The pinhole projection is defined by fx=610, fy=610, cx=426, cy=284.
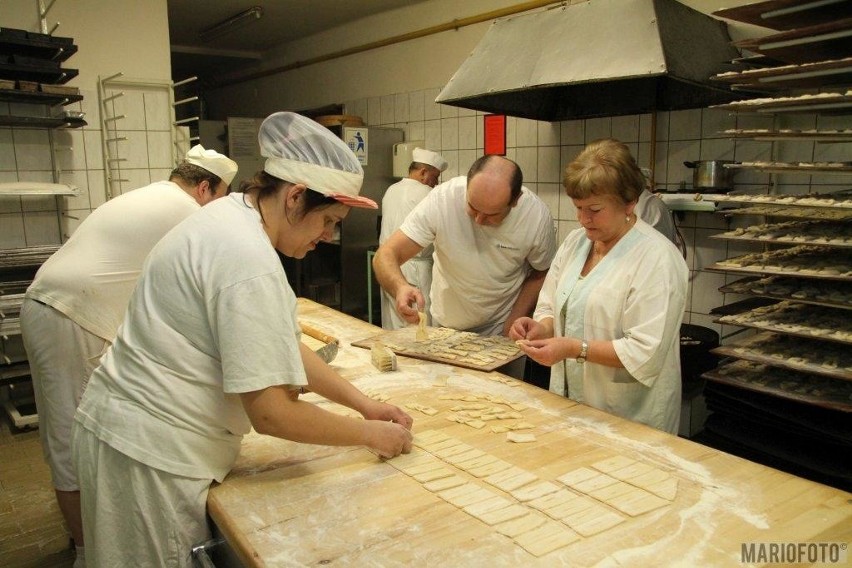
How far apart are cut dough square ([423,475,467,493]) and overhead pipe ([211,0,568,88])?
11.2 feet

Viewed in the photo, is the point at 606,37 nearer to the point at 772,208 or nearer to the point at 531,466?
the point at 772,208

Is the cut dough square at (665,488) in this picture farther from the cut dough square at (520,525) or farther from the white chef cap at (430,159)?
the white chef cap at (430,159)

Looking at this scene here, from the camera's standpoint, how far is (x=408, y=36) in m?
5.18

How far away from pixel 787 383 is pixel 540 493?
1302 mm

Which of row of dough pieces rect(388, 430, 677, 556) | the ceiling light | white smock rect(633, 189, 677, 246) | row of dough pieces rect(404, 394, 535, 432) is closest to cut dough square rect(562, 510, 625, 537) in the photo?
row of dough pieces rect(388, 430, 677, 556)

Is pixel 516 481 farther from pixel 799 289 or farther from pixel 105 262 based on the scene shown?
pixel 105 262

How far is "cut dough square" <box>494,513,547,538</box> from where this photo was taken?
1.17 m

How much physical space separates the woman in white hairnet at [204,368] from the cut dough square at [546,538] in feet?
1.40

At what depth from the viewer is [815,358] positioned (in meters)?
2.00

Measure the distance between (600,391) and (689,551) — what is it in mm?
843

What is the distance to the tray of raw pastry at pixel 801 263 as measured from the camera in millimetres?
1924

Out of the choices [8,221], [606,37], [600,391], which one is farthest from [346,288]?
[600,391]

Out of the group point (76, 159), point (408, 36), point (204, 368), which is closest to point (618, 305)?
point (204, 368)

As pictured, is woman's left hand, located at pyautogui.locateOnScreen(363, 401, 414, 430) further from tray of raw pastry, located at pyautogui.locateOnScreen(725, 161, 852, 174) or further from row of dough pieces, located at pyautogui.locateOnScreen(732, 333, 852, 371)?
tray of raw pastry, located at pyautogui.locateOnScreen(725, 161, 852, 174)
